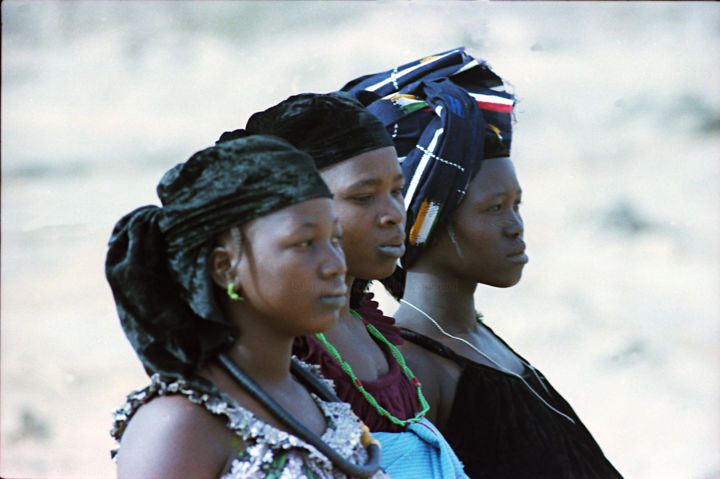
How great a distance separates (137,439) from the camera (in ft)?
6.17

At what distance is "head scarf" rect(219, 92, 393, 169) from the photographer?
98.5 inches

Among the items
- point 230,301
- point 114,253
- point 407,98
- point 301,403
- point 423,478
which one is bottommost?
point 423,478

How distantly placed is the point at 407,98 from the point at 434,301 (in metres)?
0.61

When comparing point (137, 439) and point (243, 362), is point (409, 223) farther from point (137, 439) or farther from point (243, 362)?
point (137, 439)

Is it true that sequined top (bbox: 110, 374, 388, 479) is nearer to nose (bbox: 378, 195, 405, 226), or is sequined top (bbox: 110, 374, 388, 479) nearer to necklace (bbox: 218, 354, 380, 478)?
necklace (bbox: 218, 354, 380, 478)

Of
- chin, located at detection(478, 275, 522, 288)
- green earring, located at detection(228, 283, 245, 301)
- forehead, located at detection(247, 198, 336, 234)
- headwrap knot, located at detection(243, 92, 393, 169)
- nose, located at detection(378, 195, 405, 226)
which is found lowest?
chin, located at detection(478, 275, 522, 288)

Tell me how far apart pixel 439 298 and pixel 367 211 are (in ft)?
2.56

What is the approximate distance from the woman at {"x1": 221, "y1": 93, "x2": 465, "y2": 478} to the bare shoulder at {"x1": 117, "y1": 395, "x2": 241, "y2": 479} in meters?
0.57

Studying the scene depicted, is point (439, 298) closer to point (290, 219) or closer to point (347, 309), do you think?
point (347, 309)

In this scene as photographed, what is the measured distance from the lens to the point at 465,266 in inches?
125

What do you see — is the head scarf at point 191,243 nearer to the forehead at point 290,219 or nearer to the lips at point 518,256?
the forehead at point 290,219

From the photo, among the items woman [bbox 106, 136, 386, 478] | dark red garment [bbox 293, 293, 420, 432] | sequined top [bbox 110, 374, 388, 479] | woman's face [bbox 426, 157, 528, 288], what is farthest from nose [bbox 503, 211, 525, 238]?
sequined top [bbox 110, 374, 388, 479]

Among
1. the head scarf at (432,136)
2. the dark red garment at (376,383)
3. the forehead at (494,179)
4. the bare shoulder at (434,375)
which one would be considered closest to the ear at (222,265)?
the dark red garment at (376,383)

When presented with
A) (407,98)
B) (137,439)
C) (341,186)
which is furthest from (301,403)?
(407,98)
